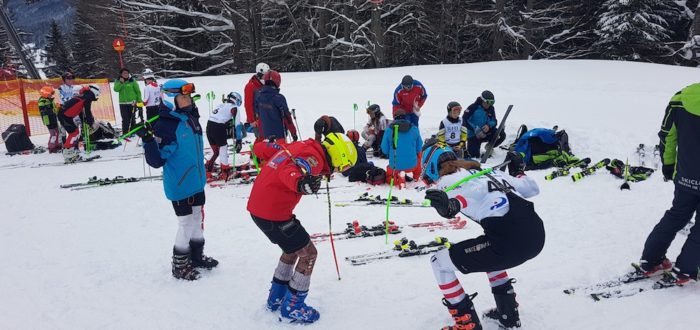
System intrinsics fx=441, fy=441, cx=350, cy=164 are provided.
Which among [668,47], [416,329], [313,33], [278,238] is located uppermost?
[313,33]

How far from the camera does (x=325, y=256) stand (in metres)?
4.97

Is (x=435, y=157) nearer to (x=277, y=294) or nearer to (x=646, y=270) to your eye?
(x=277, y=294)

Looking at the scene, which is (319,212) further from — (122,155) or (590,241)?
(122,155)

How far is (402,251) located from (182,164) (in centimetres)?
248

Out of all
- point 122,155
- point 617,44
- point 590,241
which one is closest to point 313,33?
point 617,44

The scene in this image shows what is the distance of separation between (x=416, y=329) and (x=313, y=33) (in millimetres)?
25185

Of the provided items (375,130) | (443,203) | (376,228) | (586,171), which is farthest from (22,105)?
(586,171)

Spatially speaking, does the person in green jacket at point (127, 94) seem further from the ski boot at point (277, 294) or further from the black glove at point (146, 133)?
the ski boot at point (277, 294)

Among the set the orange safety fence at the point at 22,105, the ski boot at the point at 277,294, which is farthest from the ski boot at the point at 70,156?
the ski boot at the point at 277,294

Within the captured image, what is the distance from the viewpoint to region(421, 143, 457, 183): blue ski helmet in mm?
3363

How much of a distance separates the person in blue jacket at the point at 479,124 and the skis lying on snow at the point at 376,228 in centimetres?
432

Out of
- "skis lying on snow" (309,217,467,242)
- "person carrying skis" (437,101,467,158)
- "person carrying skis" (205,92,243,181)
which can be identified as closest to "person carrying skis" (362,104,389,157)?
"person carrying skis" (437,101,467,158)

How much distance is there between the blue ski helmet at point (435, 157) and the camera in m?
3.36

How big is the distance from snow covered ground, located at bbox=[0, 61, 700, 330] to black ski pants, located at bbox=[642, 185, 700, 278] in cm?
26
